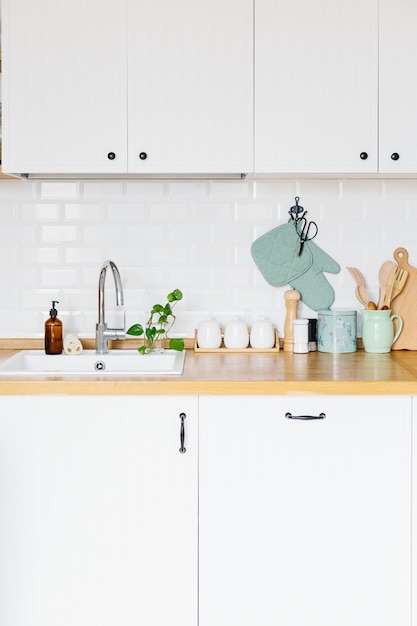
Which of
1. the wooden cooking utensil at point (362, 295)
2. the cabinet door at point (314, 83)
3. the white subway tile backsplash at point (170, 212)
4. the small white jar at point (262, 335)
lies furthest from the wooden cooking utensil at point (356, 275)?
the white subway tile backsplash at point (170, 212)

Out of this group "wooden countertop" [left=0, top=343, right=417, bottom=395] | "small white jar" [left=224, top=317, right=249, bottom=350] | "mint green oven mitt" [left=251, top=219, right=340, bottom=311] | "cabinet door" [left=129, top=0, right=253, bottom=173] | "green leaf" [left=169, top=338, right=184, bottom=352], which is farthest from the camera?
"mint green oven mitt" [left=251, top=219, right=340, bottom=311]

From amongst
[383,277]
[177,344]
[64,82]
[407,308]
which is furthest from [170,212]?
[407,308]

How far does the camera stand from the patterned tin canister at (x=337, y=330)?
2859 mm

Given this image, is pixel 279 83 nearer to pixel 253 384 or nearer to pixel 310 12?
pixel 310 12

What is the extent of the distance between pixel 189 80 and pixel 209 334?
2.98 feet

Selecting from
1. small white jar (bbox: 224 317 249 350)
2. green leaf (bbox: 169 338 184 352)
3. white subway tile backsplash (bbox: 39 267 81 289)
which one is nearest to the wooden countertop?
green leaf (bbox: 169 338 184 352)

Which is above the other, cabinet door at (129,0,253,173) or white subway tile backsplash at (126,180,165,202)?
cabinet door at (129,0,253,173)

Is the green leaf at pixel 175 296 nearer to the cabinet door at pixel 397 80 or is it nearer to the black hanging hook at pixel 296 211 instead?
the black hanging hook at pixel 296 211

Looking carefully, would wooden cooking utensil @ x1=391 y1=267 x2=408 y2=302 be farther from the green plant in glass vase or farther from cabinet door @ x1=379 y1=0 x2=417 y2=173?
the green plant in glass vase

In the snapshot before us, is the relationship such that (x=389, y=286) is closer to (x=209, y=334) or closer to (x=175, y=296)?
(x=209, y=334)
